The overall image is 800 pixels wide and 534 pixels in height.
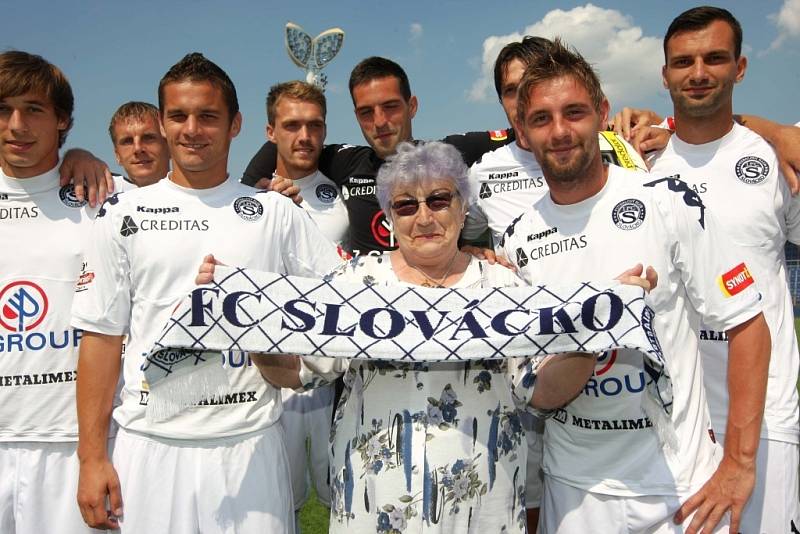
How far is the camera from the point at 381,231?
14.7 feet

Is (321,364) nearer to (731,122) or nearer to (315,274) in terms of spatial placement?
(315,274)

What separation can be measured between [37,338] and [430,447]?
7.74 ft

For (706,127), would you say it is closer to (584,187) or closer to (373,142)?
(584,187)

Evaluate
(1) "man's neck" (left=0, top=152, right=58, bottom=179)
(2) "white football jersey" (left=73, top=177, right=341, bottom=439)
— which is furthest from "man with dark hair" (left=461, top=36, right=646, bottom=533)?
(1) "man's neck" (left=0, top=152, right=58, bottom=179)

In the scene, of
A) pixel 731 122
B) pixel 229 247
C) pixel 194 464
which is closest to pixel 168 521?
pixel 194 464

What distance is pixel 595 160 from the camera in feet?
10.1

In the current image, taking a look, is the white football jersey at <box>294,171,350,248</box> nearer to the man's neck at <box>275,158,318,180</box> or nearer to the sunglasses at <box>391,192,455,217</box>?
the man's neck at <box>275,158,318,180</box>

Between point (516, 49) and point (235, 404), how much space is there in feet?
9.89

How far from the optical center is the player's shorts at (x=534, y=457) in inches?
145

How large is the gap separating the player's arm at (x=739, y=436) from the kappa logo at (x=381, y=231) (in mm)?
2263

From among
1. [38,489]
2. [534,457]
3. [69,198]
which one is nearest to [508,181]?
[534,457]

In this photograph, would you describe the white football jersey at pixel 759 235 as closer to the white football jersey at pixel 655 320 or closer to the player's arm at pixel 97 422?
the white football jersey at pixel 655 320

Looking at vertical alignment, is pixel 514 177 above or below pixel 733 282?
above

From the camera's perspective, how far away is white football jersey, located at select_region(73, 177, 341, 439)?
3.13 meters
